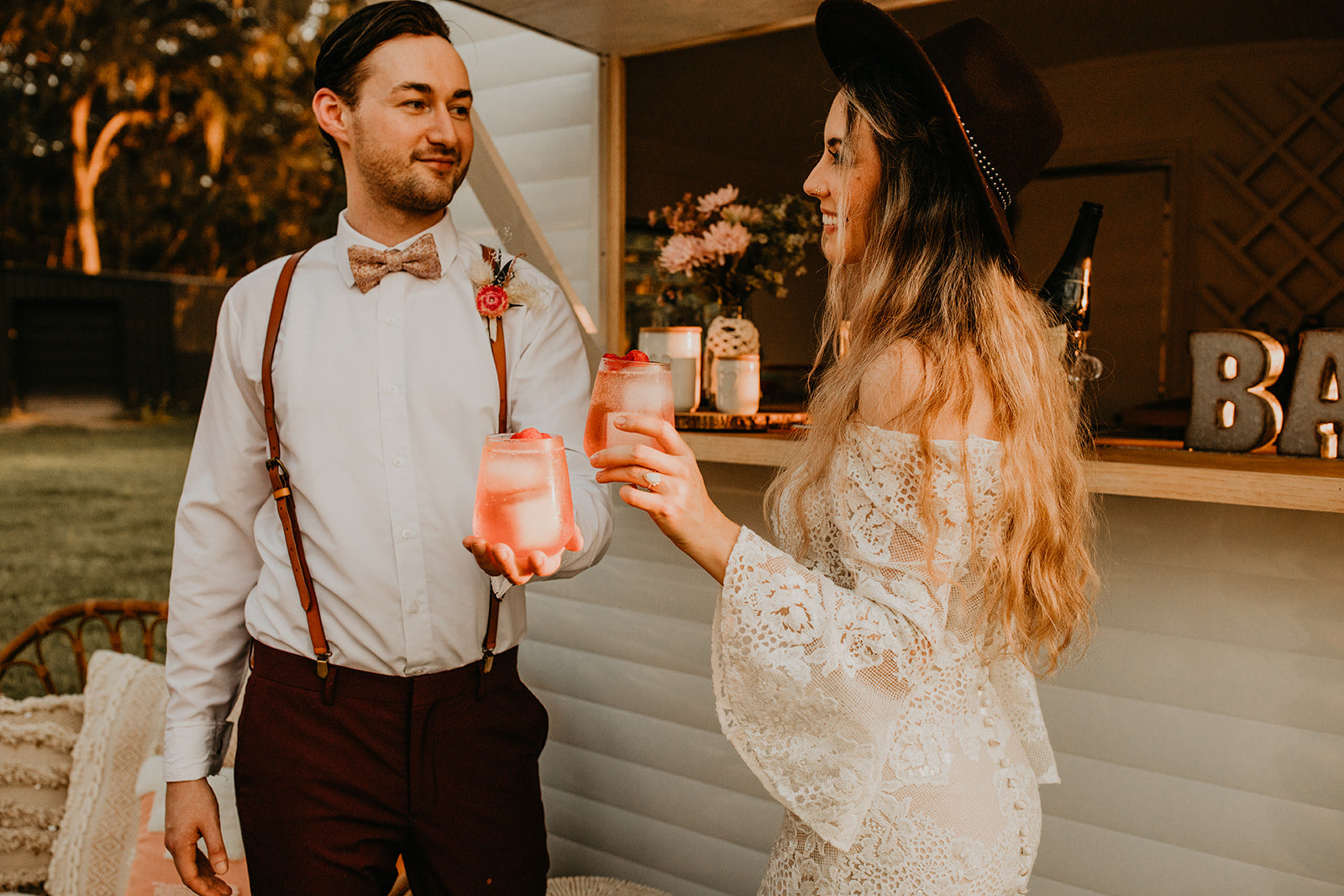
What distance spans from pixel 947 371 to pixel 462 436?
81 cm

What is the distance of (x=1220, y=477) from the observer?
1423mm

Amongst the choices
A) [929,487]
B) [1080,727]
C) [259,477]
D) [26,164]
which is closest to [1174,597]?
[1080,727]

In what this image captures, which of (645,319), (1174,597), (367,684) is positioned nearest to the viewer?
(367,684)

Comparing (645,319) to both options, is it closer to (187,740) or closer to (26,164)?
(187,740)

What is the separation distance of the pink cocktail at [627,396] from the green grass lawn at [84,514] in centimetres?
724

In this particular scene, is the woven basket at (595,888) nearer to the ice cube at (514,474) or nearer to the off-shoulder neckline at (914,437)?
the ice cube at (514,474)

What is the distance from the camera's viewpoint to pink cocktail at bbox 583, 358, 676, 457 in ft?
3.93

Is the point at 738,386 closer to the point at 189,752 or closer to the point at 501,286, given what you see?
the point at 501,286

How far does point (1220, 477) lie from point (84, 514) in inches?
399

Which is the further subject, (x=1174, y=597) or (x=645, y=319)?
(x=645, y=319)

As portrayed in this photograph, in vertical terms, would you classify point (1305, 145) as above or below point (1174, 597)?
above

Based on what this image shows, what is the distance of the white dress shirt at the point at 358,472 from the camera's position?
61.1 inches

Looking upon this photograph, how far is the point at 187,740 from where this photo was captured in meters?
1.65

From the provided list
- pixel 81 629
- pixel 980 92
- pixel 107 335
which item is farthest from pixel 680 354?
pixel 107 335
